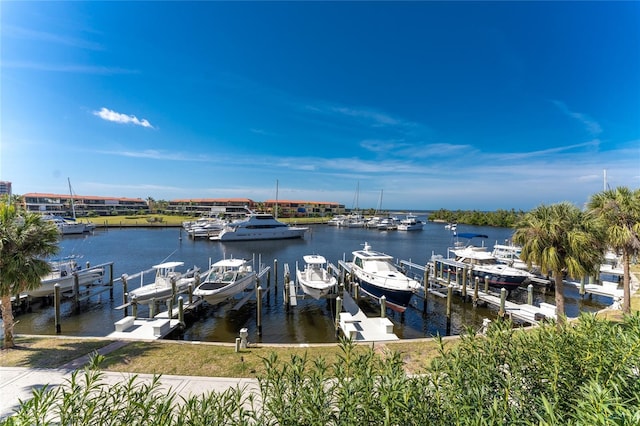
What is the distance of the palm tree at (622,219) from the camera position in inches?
532

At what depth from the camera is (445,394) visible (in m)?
4.26

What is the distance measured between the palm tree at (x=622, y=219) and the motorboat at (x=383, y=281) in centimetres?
1019

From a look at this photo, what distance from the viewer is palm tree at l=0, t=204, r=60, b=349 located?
10.2 metres

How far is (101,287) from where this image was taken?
1040 inches

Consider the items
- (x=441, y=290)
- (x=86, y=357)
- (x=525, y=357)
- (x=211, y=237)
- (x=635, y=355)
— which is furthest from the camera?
(x=211, y=237)

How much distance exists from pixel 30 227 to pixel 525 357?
16.1 metres

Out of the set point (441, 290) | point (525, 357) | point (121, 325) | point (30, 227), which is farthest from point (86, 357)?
point (441, 290)

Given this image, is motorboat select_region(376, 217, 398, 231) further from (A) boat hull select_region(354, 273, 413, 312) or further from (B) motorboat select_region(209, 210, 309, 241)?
(A) boat hull select_region(354, 273, 413, 312)

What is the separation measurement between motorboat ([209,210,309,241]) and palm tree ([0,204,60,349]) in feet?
170

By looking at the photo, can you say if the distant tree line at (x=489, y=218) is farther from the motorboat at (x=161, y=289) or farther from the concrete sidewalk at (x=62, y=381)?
the concrete sidewalk at (x=62, y=381)

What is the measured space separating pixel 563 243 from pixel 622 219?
463 centimetres

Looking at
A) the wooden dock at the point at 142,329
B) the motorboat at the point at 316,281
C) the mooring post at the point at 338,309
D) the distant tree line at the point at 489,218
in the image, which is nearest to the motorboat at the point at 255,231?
the motorboat at the point at 316,281

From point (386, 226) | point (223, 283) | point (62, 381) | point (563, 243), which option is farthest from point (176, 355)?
point (386, 226)

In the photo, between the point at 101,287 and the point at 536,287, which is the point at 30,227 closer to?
the point at 101,287
